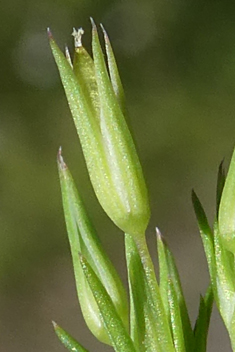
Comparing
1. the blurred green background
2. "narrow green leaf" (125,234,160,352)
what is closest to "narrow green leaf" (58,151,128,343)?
"narrow green leaf" (125,234,160,352)

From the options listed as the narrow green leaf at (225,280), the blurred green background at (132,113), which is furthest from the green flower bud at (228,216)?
the blurred green background at (132,113)

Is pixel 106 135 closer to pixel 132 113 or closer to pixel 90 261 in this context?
pixel 90 261

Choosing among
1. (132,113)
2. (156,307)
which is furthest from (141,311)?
(132,113)

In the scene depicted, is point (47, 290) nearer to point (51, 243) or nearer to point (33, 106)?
point (51, 243)

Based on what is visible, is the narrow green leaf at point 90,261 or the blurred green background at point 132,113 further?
the blurred green background at point 132,113

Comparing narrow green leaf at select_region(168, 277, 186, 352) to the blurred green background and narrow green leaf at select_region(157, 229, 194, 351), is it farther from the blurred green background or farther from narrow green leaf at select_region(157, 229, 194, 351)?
the blurred green background

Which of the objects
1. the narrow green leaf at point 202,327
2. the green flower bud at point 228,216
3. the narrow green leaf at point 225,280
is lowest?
the narrow green leaf at point 202,327

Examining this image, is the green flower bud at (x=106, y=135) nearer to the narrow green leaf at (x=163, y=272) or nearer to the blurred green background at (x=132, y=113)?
the narrow green leaf at (x=163, y=272)
